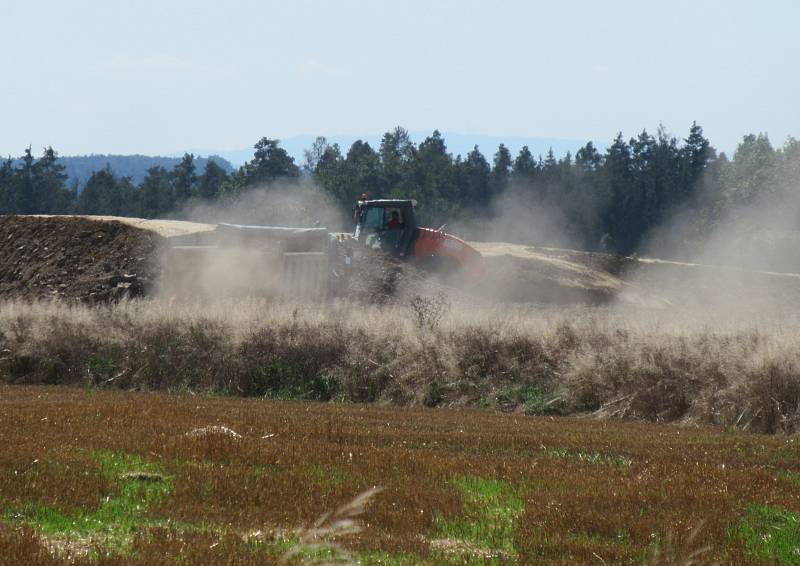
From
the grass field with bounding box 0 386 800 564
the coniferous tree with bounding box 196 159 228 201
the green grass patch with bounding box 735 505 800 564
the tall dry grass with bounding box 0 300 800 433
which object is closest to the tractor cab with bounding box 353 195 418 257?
the tall dry grass with bounding box 0 300 800 433

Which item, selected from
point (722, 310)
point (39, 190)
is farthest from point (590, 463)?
point (39, 190)

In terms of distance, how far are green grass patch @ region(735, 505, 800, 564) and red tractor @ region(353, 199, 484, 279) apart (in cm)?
2911

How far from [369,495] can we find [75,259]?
3761 cm

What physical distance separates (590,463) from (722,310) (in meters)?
31.7

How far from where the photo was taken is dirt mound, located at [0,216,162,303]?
127 ft

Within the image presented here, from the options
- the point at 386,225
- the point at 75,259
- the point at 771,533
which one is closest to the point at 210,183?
the point at 75,259

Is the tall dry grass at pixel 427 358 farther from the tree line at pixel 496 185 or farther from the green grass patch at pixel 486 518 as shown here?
the tree line at pixel 496 185

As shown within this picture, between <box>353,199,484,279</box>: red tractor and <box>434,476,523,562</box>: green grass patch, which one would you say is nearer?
<box>434,476,523,562</box>: green grass patch

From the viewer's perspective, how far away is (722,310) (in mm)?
43469

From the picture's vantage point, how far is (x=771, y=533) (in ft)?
32.5

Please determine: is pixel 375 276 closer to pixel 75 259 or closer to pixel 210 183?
pixel 75 259

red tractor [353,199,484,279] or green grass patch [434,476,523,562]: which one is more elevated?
red tractor [353,199,484,279]

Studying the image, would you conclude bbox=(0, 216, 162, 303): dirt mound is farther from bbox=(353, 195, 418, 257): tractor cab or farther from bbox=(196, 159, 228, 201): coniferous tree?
bbox=(196, 159, 228, 201): coniferous tree

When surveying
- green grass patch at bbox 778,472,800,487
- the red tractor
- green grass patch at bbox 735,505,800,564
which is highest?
the red tractor
